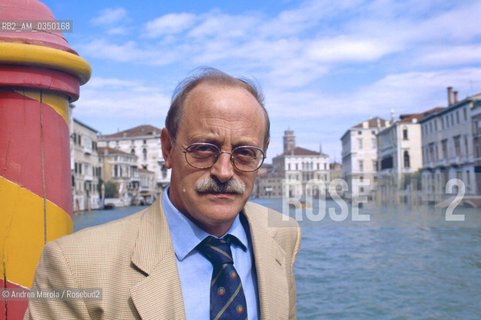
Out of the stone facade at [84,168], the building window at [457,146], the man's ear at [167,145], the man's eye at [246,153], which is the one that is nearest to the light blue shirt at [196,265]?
the man's ear at [167,145]

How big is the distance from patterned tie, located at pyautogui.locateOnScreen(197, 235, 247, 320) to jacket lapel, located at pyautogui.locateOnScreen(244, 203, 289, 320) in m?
0.08

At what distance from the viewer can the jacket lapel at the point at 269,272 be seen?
1289 mm

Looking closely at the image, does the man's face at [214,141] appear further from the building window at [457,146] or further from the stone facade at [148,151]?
the stone facade at [148,151]

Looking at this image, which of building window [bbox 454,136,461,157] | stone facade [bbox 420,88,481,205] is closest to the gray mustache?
stone facade [bbox 420,88,481,205]

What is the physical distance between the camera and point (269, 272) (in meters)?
1.35

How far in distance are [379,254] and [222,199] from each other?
1076 cm

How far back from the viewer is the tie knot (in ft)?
4.09

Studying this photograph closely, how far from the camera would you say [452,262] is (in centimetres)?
975

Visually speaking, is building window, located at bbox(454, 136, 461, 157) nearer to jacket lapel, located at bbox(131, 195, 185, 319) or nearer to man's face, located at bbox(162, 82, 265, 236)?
man's face, located at bbox(162, 82, 265, 236)

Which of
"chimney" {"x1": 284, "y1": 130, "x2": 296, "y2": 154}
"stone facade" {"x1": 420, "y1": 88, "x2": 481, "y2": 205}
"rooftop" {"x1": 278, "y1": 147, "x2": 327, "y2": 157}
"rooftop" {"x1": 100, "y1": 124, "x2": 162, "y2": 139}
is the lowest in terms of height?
"stone facade" {"x1": 420, "y1": 88, "x2": 481, "y2": 205}

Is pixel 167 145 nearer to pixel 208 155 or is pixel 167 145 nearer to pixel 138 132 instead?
pixel 208 155

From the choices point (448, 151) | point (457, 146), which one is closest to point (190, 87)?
point (457, 146)

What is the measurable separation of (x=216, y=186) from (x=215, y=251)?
18 cm

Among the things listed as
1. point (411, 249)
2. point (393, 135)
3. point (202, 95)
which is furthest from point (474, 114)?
point (202, 95)
